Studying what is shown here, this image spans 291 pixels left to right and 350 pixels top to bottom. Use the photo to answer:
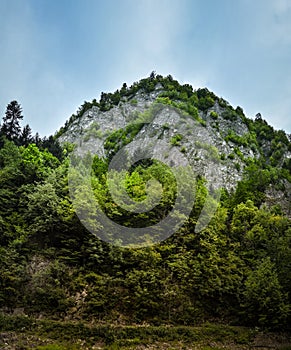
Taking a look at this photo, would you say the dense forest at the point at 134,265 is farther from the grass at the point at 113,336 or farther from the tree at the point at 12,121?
the tree at the point at 12,121

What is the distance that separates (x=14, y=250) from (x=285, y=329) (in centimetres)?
1610

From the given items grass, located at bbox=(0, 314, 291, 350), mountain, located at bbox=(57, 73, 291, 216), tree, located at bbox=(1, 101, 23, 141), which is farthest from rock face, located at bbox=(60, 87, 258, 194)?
grass, located at bbox=(0, 314, 291, 350)

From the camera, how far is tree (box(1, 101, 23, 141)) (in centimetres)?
3831

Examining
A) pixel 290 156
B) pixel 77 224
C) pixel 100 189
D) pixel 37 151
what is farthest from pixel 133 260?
pixel 290 156

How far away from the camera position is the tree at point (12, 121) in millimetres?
38312

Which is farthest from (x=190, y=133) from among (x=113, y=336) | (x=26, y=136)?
(x=113, y=336)

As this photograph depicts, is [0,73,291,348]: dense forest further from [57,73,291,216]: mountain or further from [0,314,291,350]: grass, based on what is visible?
[57,73,291,216]: mountain

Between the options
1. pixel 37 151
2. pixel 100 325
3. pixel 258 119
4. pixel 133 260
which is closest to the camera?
pixel 100 325

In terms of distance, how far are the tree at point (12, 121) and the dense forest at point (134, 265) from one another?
36.1 feet

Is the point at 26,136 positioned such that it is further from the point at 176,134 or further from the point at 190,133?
the point at 190,133

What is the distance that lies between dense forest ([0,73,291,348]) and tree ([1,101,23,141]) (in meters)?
11.0

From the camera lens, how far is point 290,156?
55.8m

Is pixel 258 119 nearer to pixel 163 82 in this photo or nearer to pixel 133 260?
pixel 163 82

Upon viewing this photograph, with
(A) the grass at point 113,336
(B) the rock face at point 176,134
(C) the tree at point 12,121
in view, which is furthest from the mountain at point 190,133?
(A) the grass at point 113,336
